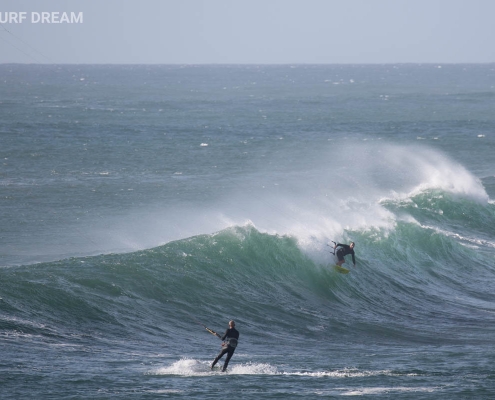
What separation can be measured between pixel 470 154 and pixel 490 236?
2737 centimetres

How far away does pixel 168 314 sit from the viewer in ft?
71.0

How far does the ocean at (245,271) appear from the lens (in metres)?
16.7

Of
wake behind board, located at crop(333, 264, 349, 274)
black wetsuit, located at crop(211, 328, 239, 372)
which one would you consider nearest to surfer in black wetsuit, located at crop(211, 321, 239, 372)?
black wetsuit, located at crop(211, 328, 239, 372)

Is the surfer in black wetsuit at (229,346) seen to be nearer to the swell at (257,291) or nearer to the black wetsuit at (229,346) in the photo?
the black wetsuit at (229,346)

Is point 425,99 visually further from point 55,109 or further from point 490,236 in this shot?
point 490,236

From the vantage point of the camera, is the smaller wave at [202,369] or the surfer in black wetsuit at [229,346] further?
the surfer in black wetsuit at [229,346]

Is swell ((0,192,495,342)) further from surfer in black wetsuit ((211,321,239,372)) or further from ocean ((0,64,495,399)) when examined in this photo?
surfer in black wetsuit ((211,321,239,372))

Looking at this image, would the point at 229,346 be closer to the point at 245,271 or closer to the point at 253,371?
the point at 253,371

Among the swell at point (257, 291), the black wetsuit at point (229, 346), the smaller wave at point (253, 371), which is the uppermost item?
the swell at point (257, 291)

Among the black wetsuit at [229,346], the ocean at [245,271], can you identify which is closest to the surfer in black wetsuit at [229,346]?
the black wetsuit at [229,346]

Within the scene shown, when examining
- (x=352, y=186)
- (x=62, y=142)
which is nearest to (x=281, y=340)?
(x=352, y=186)

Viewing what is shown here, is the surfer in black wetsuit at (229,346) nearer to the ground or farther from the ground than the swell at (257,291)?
nearer to the ground

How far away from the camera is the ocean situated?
16703 mm

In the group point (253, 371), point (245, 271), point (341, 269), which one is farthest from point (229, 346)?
point (341, 269)
